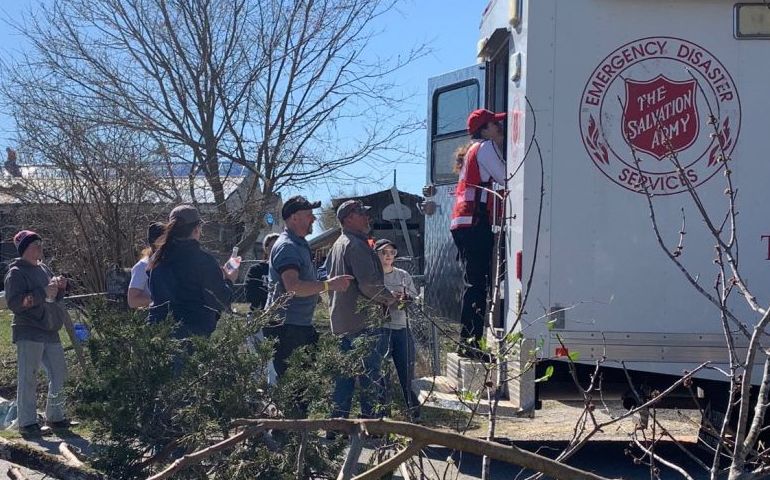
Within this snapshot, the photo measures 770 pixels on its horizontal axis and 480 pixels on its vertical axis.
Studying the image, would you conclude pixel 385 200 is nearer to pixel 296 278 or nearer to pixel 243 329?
pixel 296 278

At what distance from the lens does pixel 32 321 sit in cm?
724

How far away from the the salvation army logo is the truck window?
2.41 meters

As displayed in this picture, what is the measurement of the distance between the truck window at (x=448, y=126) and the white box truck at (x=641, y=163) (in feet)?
7.73

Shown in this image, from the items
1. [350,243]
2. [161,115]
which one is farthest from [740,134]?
[161,115]

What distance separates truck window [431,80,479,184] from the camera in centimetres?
785

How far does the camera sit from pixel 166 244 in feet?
18.3

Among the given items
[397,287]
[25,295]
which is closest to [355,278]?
[397,287]

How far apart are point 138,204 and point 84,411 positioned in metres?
7.92

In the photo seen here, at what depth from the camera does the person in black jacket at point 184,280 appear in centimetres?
555

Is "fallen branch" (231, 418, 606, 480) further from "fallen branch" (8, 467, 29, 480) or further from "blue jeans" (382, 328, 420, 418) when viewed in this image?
"blue jeans" (382, 328, 420, 418)

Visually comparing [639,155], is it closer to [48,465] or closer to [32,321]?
[48,465]

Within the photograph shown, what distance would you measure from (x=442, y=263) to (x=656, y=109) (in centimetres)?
325

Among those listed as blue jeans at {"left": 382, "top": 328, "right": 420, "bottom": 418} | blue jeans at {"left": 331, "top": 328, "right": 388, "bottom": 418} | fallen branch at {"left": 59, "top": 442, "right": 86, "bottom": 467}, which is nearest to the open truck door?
blue jeans at {"left": 382, "top": 328, "right": 420, "bottom": 418}

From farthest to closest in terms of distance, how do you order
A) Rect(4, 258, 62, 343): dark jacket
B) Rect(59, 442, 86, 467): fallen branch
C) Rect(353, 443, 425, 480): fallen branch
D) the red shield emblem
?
1. Rect(4, 258, 62, 343): dark jacket
2. the red shield emblem
3. Rect(59, 442, 86, 467): fallen branch
4. Rect(353, 443, 425, 480): fallen branch
